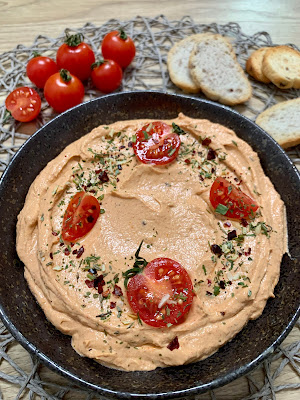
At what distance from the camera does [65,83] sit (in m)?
4.13

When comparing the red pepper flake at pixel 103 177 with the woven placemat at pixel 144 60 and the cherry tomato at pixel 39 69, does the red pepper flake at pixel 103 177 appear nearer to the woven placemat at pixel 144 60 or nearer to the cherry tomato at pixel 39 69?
the woven placemat at pixel 144 60

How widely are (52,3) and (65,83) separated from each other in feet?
5.64

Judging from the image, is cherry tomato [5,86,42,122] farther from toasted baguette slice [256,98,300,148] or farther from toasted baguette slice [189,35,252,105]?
toasted baguette slice [256,98,300,148]

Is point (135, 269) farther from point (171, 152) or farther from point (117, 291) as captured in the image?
point (171, 152)

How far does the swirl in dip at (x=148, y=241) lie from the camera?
8.96ft

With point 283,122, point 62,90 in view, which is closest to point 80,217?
point 62,90

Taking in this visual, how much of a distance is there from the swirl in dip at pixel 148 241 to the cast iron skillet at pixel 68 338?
0.11 m

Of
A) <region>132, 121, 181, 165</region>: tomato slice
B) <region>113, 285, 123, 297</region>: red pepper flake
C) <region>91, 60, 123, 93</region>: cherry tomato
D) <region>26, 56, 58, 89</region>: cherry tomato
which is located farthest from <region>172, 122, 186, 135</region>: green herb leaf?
<region>26, 56, 58, 89</region>: cherry tomato

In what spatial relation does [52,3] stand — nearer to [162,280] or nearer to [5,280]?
[5,280]

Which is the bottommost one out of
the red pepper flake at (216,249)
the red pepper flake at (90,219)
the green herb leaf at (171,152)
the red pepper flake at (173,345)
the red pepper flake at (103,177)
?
the red pepper flake at (173,345)

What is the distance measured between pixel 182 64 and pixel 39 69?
1.60m

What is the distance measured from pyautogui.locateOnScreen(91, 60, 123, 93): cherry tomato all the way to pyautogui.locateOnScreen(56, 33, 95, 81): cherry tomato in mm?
121

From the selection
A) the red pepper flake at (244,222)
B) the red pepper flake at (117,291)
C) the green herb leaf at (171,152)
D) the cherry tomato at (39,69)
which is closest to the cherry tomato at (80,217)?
the red pepper flake at (117,291)

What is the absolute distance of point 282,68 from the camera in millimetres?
4379
